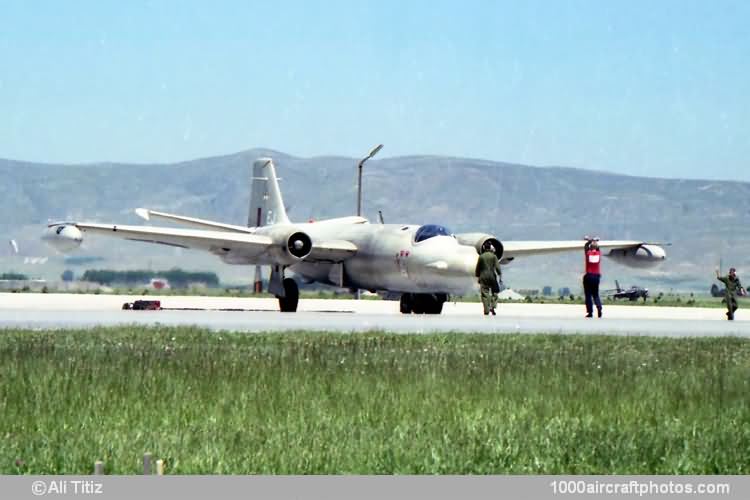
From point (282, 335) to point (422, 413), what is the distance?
10606 millimetres

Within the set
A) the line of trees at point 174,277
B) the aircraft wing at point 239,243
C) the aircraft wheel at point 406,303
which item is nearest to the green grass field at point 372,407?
the aircraft wheel at point 406,303

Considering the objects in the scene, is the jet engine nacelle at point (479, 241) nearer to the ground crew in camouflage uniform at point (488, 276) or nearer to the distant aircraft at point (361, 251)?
the distant aircraft at point (361, 251)

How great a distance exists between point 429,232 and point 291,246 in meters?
4.73

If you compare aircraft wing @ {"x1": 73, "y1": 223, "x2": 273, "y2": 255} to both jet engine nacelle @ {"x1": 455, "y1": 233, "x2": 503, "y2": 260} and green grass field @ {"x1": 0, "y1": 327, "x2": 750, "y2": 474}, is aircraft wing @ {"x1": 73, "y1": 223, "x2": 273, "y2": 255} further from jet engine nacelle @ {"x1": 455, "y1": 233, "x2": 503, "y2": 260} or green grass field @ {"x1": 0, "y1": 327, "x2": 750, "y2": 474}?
green grass field @ {"x1": 0, "y1": 327, "x2": 750, "y2": 474}

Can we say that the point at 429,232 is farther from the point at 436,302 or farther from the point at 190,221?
the point at 190,221

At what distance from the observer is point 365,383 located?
16.3m

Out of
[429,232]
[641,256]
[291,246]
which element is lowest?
[291,246]

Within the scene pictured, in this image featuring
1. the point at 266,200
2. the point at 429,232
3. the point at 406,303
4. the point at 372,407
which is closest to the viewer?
the point at 372,407

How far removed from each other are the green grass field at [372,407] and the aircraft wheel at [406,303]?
1790cm

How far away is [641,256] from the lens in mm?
44062

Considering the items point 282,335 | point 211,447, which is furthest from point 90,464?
point 282,335

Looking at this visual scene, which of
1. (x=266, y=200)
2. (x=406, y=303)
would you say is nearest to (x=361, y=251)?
(x=406, y=303)

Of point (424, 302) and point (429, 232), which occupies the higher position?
point (429, 232)
